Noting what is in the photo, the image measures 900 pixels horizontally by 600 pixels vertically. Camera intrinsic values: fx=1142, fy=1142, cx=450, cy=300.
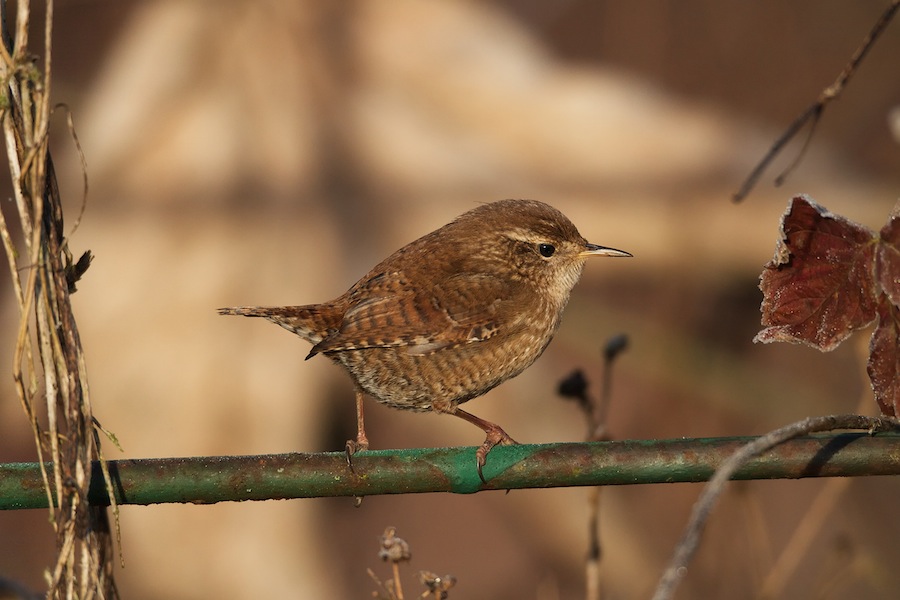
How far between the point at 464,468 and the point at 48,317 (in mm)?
729

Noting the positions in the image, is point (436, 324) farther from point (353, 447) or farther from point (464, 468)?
point (464, 468)

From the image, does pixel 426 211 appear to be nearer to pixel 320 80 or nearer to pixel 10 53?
pixel 320 80

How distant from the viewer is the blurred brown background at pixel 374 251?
5.15 meters

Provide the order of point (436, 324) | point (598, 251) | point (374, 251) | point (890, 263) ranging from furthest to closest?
point (374, 251) < point (598, 251) < point (436, 324) < point (890, 263)

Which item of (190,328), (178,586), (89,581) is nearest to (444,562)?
(178,586)

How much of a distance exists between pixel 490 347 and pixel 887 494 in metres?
3.76

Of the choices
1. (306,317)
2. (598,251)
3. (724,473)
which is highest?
(598,251)

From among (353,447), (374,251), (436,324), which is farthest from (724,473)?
(374,251)

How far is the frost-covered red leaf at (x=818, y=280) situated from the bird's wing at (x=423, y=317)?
1.20 m

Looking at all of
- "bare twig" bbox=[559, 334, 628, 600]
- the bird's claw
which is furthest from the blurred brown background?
the bird's claw

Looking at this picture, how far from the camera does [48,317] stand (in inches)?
73.3

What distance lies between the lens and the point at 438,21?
572 cm

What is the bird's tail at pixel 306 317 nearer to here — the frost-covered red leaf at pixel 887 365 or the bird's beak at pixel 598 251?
the bird's beak at pixel 598 251

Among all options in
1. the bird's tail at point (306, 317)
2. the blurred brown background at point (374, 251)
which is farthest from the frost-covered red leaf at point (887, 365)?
the blurred brown background at point (374, 251)
